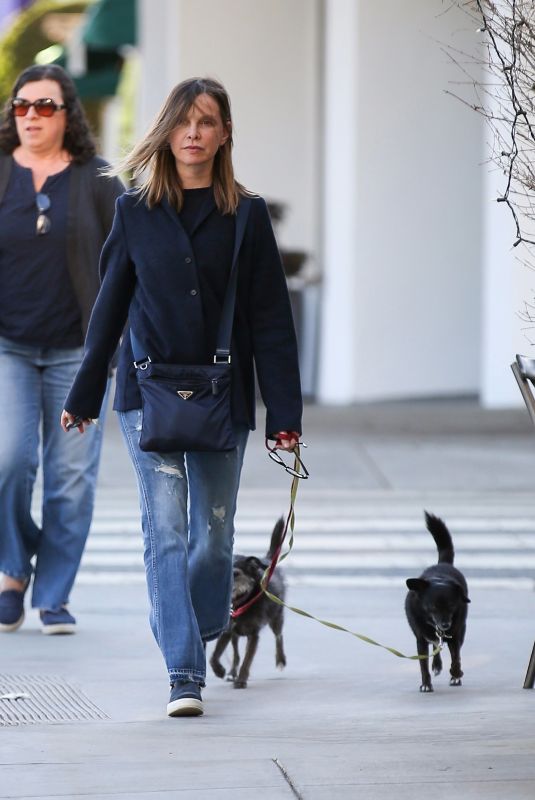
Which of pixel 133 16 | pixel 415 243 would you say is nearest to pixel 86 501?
pixel 415 243

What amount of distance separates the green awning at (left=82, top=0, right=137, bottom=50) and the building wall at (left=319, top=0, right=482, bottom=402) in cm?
538

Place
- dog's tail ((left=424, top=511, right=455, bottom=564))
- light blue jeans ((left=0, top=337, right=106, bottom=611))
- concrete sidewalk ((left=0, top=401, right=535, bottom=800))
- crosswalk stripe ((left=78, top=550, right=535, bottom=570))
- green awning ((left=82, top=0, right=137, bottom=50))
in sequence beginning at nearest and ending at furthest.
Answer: concrete sidewalk ((left=0, top=401, right=535, bottom=800))
dog's tail ((left=424, top=511, right=455, bottom=564))
light blue jeans ((left=0, top=337, right=106, bottom=611))
crosswalk stripe ((left=78, top=550, right=535, bottom=570))
green awning ((left=82, top=0, right=137, bottom=50))

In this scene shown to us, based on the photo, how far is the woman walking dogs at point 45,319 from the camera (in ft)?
21.4

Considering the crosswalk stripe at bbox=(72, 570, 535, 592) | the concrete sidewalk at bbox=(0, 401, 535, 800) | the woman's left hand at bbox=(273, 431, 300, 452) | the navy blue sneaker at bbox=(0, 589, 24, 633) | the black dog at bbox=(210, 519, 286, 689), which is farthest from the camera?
the crosswalk stripe at bbox=(72, 570, 535, 592)

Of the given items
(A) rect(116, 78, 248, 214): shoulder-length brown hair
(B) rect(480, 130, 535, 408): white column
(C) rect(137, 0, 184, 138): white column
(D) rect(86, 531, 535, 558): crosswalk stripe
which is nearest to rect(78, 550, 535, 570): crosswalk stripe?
(D) rect(86, 531, 535, 558): crosswalk stripe

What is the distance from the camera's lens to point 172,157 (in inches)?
205

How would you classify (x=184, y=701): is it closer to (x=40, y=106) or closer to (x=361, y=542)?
(x=40, y=106)

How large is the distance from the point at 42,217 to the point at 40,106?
1.48 ft

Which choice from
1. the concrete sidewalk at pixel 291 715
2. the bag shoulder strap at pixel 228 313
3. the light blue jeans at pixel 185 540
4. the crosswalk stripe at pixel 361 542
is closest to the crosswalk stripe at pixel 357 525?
the crosswalk stripe at pixel 361 542

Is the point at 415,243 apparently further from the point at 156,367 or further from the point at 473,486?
the point at 156,367

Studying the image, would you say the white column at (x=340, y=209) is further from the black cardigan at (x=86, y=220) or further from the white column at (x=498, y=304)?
the black cardigan at (x=86, y=220)

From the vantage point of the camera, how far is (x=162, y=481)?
5148mm

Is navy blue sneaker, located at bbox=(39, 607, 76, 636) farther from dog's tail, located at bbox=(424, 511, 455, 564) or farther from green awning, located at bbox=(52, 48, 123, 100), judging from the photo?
green awning, located at bbox=(52, 48, 123, 100)

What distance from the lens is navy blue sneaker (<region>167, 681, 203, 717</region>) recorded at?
5.14 metres
